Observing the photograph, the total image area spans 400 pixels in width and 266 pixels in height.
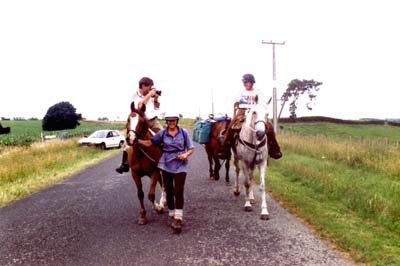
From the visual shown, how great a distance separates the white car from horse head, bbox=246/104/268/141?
→ 19.9m

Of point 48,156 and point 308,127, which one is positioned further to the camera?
point 308,127

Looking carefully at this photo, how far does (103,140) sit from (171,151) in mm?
20451

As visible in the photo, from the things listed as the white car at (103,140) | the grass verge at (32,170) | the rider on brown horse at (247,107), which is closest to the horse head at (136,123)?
the rider on brown horse at (247,107)

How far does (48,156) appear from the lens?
17.0 meters

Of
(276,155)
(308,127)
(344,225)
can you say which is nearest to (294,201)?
(276,155)

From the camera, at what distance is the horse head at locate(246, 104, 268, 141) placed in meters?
5.96

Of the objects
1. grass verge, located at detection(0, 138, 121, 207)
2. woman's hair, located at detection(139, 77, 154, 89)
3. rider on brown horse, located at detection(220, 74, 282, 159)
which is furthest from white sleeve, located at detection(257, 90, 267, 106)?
grass verge, located at detection(0, 138, 121, 207)

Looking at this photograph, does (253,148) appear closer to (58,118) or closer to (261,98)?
(261,98)

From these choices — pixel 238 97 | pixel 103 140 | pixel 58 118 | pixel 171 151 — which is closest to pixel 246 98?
pixel 238 97

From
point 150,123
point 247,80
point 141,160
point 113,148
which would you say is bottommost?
point 113,148

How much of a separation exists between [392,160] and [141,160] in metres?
8.83

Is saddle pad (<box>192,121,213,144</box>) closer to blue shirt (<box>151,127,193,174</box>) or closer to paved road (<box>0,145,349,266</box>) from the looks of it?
paved road (<box>0,145,349,266</box>)

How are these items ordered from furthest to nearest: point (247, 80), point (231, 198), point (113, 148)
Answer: point (113, 148) → point (231, 198) → point (247, 80)

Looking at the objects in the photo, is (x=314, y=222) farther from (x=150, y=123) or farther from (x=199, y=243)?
(x=150, y=123)
